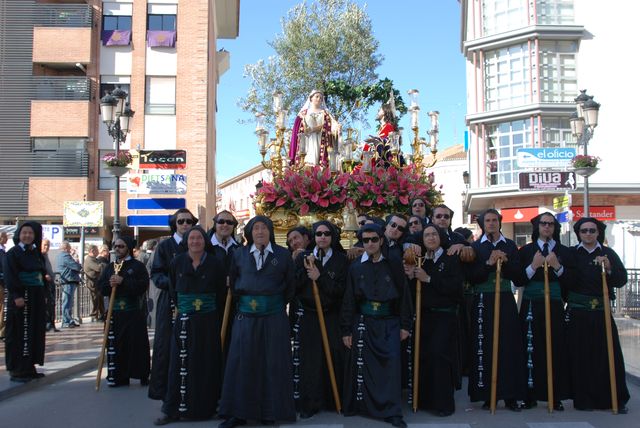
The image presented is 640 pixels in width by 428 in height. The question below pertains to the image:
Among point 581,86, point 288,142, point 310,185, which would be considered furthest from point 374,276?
point 581,86

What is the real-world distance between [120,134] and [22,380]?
697 cm

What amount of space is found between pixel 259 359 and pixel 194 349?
0.72 meters

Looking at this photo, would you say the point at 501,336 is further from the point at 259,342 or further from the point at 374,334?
the point at 259,342

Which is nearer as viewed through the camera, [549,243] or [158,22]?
[549,243]

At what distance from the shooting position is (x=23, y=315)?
8.73 meters

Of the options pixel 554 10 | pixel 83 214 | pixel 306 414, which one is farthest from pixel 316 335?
pixel 554 10

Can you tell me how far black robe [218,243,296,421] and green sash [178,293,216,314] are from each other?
16.6 inches

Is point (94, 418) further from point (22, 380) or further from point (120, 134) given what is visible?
point (120, 134)

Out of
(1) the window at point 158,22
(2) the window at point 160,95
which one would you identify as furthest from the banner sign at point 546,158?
(1) the window at point 158,22

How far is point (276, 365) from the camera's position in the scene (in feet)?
21.5

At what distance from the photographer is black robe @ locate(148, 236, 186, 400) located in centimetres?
750

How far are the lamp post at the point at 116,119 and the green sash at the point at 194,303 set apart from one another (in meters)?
6.88

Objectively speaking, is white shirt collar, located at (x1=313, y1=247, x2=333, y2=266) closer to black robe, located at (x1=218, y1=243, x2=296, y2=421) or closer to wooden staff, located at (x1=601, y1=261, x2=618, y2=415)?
black robe, located at (x1=218, y1=243, x2=296, y2=421)

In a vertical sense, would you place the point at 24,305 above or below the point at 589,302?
below
